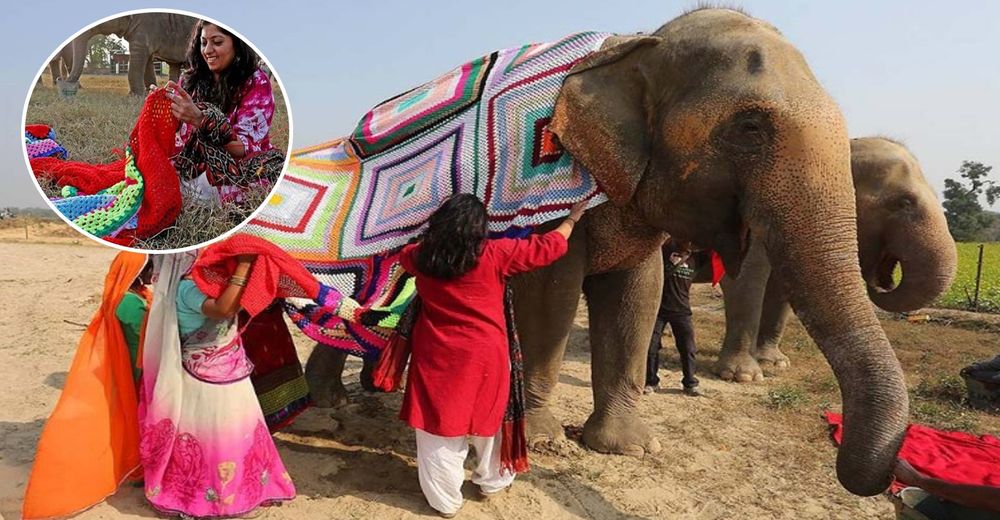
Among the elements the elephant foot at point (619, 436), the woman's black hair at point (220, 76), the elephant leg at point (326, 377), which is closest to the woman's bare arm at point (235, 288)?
the woman's black hair at point (220, 76)

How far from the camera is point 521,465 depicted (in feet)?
13.6

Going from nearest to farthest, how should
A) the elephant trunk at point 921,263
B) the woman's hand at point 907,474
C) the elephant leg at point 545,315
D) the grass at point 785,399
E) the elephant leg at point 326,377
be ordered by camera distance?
the woman's hand at point 907,474 → the elephant leg at point 545,315 → the elephant leg at point 326,377 → the elephant trunk at point 921,263 → the grass at point 785,399

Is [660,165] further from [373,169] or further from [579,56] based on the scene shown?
[373,169]

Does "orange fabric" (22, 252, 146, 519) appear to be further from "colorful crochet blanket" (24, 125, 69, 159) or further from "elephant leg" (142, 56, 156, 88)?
"colorful crochet blanket" (24, 125, 69, 159)

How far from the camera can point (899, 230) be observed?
20.8ft

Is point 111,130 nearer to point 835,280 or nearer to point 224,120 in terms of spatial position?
point 224,120

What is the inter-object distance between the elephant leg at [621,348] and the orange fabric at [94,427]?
2709mm

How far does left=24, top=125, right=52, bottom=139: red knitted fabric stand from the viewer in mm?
2420

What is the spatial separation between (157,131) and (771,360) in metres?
7.28

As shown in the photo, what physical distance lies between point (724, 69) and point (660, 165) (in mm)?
567

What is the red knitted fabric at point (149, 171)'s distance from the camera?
8.25ft

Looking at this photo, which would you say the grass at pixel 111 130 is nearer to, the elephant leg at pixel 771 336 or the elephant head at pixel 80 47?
the elephant head at pixel 80 47

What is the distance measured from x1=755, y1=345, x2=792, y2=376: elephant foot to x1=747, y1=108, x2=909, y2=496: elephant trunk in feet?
17.1

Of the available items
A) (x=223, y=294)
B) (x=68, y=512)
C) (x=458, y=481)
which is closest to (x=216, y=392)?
(x=223, y=294)
